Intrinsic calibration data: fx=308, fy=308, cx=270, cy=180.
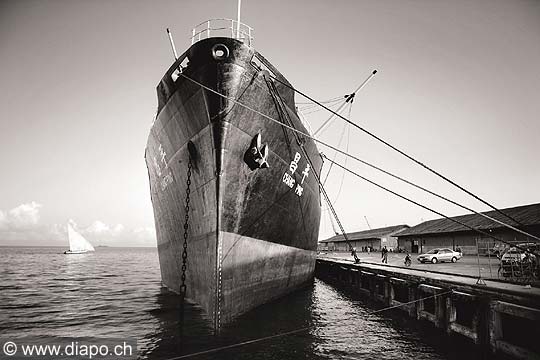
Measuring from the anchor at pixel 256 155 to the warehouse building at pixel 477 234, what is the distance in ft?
49.5

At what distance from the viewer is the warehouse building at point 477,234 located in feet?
70.7

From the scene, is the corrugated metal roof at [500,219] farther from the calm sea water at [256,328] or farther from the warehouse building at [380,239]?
the calm sea water at [256,328]

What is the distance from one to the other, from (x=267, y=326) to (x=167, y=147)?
6.26m

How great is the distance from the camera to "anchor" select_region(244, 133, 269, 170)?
8.01 m

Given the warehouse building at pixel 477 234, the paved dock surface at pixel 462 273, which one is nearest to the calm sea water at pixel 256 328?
the paved dock surface at pixel 462 273

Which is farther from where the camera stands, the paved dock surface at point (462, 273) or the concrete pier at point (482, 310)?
the paved dock surface at point (462, 273)

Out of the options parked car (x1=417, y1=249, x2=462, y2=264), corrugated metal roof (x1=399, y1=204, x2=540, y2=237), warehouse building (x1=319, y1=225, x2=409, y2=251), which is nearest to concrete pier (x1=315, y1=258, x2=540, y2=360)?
parked car (x1=417, y1=249, x2=462, y2=264)

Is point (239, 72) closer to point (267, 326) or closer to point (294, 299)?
point (267, 326)

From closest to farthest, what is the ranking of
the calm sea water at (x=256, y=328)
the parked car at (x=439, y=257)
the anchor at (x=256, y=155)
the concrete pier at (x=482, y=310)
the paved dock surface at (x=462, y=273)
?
1. the concrete pier at (x=482, y=310)
2. the calm sea water at (x=256, y=328)
3. the paved dock surface at (x=462, y=273)
4. the anchor at (x=256, y=155)
5. the parked car at (x=439, y=257)

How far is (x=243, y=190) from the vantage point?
26.5 feet

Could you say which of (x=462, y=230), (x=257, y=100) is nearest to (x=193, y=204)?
(x=257, y=100)

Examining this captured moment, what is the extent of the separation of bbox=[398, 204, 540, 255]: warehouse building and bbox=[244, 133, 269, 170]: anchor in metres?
15.1

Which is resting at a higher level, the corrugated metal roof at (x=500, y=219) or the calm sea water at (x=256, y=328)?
the corrugated metal roof at (x=500, y=219)

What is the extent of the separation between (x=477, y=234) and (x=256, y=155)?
82.8 feet
